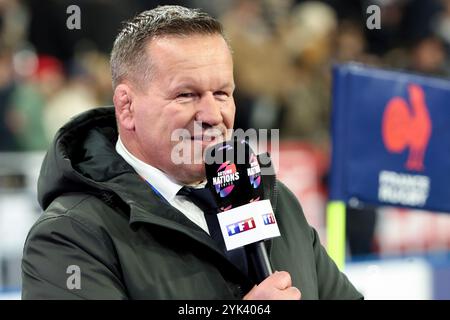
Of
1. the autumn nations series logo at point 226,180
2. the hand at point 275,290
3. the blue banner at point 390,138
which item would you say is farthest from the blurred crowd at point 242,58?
the hand at point 275,290


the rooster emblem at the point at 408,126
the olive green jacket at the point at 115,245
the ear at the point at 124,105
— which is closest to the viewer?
the olive green jacket at the point at 115,245

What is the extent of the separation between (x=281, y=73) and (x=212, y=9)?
1.16 metres

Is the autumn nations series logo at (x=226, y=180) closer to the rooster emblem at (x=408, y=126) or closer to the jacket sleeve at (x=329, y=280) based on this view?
the jacket sleeve at (x=329, y=280)

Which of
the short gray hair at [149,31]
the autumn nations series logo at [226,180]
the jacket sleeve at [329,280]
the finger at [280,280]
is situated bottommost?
the jacket sleeve at [329,280]

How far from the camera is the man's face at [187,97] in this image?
95.6 inches

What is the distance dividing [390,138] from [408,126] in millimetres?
106

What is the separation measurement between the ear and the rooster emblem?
162 centimetres

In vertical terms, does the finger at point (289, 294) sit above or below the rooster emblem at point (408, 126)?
below

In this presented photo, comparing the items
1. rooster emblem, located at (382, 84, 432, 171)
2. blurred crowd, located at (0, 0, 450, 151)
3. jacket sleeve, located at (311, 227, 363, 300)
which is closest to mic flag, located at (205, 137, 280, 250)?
jacket sleeve, located at (311, 227, 363, 300)

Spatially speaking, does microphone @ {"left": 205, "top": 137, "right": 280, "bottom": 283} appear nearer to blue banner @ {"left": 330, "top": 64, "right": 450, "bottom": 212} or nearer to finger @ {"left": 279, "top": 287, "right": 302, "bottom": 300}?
finger @ {"left": 279, "top": 287, "right": 302, "bottom": 300}

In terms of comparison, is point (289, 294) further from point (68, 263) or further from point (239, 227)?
point (68, 263)

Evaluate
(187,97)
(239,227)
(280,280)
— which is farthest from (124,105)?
(280,280)

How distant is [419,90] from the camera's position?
3.95 metres

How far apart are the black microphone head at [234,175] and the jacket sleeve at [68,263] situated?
32cm
